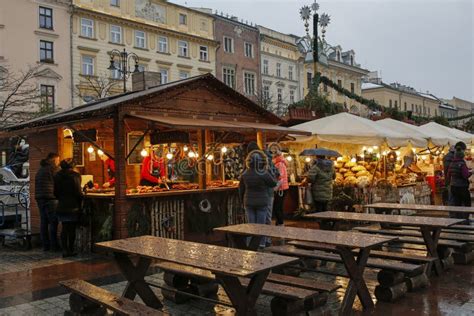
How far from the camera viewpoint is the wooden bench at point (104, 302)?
416 centimetres

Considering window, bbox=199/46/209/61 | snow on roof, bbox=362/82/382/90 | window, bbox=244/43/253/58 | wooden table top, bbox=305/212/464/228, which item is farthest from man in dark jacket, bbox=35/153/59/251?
snow on roof, bbox=362/82/382/90

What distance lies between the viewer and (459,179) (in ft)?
35.1

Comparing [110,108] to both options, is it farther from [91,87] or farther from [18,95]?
[91,87]

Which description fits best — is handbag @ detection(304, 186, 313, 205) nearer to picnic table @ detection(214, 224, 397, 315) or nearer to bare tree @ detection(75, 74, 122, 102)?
picnic table @ detection(214, 224, 397, 315)

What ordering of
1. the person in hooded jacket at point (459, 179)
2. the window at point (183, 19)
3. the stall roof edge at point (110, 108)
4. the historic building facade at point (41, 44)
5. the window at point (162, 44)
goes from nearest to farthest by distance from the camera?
the stall roof edge at point (110, 108) → the person in hooded jacket at point (459, 179) → the historic building facade at point (41, 44) → the window at point (162, 44) → the window at point (183, 19)

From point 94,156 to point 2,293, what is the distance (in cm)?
600

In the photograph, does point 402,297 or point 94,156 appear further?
point 94,156

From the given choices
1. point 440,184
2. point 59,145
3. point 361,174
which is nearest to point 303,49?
point 440,184

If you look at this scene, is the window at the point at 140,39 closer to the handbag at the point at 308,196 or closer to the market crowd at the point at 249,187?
the market crowd at the point at 249,187

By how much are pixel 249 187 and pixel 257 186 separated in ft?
0.53

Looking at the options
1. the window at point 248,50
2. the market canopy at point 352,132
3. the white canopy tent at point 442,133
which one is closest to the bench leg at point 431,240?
the market canopy at point 352,132

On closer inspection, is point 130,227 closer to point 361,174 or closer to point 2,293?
point 2,293

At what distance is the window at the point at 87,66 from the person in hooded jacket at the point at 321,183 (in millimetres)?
28036

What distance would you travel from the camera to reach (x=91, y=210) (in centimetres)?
927
